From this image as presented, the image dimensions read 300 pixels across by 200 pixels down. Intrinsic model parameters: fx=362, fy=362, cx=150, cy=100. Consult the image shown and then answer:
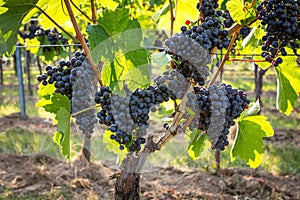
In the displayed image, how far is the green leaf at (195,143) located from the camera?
5.41ft

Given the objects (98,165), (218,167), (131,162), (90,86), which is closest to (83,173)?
(98,165)

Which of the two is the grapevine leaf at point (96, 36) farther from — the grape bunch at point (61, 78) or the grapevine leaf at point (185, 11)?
the grapevine leaf at point (185, 11)

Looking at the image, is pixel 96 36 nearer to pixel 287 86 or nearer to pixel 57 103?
pixel 57 103

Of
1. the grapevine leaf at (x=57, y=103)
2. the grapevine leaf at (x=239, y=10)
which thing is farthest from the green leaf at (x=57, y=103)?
the grapevine leaf at (x=239, y=10)

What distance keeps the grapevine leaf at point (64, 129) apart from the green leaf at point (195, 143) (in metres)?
0.56

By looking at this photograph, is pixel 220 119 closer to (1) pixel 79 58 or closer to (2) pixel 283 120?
(1) pixel 79 58

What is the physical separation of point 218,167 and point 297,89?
2.73 m

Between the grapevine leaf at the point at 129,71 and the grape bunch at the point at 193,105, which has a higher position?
the grapevine leaf at the point at 129,71

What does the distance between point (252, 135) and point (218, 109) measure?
1.14ft

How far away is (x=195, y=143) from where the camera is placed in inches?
68.0

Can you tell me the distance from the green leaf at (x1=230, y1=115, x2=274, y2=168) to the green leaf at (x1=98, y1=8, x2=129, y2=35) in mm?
740

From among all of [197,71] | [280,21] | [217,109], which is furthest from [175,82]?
[280,21]

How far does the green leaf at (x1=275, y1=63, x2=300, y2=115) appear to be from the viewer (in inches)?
70.0

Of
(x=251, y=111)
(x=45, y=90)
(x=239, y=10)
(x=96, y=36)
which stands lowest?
(x=251, y=111)
